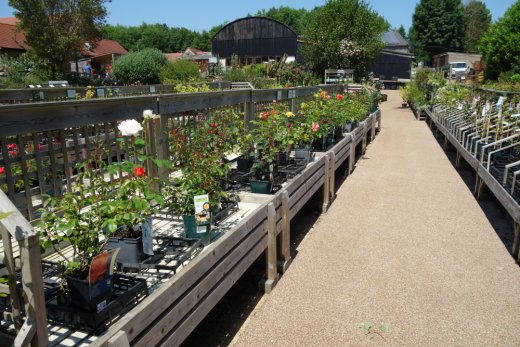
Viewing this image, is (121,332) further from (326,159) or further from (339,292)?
(326,159)

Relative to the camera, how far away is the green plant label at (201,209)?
303 cm

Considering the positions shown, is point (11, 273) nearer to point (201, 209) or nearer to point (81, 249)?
point (81, 249)

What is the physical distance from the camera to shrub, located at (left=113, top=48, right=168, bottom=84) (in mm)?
24562

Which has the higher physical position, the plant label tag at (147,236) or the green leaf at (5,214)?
the green leaf at (5,214)

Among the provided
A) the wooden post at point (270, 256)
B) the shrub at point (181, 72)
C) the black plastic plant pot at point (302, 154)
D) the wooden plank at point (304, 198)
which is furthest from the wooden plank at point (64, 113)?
the shrub at point (181, 72)

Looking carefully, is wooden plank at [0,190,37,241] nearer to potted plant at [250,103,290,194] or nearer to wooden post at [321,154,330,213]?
potted plant at [250,103,290,194]

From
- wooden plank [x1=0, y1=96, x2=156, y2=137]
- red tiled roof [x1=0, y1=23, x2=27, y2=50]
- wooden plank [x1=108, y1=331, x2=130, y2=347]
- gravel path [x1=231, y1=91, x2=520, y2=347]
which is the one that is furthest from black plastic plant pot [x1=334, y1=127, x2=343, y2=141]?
red tiled roof [x1=0, y1=23, x2=27, y2=50]

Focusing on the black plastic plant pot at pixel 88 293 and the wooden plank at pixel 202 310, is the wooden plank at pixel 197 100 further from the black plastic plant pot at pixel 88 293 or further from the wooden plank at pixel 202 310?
the black plastic plant pot at pixel 88 293

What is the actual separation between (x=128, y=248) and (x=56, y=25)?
2700 cm

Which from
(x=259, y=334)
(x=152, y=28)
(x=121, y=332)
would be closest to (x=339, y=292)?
(x=259, y=334)

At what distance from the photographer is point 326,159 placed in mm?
5516

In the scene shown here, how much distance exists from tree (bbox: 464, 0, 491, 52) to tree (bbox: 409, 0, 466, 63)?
1.06 m

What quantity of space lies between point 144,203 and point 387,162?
24.8 feet

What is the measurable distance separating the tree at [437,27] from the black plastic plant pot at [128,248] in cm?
6897
